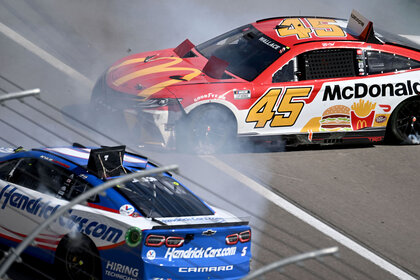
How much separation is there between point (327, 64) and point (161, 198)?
463 centimetres

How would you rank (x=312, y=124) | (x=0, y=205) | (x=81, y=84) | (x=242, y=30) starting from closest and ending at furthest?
(x=0, y=205) → (x=312, y=124) → (x=242, y=30) → (x=81, y=84)

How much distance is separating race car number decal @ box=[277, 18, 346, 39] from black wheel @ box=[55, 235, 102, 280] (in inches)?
216

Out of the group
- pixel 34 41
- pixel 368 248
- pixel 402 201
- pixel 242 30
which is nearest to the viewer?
pixel 368 248

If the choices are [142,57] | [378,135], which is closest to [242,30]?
[142,57]

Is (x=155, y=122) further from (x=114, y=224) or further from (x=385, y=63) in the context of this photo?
(x=385, y=63)

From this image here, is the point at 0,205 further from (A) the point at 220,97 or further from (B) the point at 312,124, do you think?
(B) the point at 312,124

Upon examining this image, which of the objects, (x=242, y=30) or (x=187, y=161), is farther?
(x=242, y=30)

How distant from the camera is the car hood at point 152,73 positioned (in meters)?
10.4

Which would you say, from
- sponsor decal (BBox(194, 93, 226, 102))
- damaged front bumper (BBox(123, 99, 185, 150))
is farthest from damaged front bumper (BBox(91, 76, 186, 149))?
sponsor decal (BBox(194, 93, 226, 102))

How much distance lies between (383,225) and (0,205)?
467cm

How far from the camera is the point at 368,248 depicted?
29.6 feet

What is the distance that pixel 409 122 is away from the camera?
11672 millimetres

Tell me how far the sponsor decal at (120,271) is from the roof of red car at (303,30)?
5.33 meters

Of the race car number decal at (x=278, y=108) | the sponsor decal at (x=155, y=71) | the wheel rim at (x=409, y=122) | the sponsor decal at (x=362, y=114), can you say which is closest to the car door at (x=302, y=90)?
the race car number decal at (x=278, y=108)
